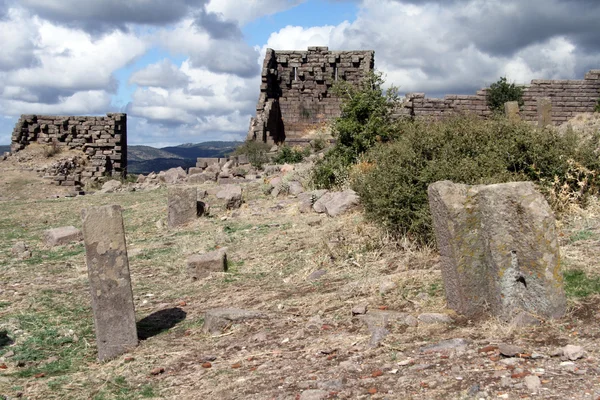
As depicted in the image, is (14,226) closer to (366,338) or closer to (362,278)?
(362,278)

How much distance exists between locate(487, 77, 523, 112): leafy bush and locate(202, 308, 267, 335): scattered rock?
47.1 ft

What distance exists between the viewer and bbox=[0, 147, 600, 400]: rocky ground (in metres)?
4.09

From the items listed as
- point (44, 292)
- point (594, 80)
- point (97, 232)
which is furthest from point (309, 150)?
point (97, 232)

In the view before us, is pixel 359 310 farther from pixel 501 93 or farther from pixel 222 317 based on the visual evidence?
pixel 501 93

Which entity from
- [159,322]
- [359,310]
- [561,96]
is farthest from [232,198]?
[561,96]

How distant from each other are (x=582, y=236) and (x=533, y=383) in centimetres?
336

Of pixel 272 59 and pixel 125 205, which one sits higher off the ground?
pixel 272 59

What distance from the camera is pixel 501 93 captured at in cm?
1877

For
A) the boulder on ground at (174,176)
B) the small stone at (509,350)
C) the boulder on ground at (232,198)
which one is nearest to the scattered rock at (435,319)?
the small stone at (509,350)

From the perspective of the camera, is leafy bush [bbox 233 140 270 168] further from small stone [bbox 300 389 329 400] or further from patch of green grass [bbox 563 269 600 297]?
small stone [bbox 300 389 329 400]

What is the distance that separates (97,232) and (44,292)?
2.65 meters

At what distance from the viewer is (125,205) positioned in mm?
15188

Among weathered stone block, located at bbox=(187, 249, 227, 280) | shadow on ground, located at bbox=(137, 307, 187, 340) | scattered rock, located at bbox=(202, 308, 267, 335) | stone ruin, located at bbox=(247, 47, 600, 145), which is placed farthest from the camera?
stone ruin, located at bbox=(247, 47, 600, 145)

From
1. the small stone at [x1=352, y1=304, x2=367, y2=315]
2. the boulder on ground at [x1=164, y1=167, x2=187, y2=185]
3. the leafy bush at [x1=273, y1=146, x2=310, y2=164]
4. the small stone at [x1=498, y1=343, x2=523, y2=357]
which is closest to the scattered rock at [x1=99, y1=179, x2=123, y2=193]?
the boulder on ground at [x1=164, y1=167, x2=187, y2=185]
